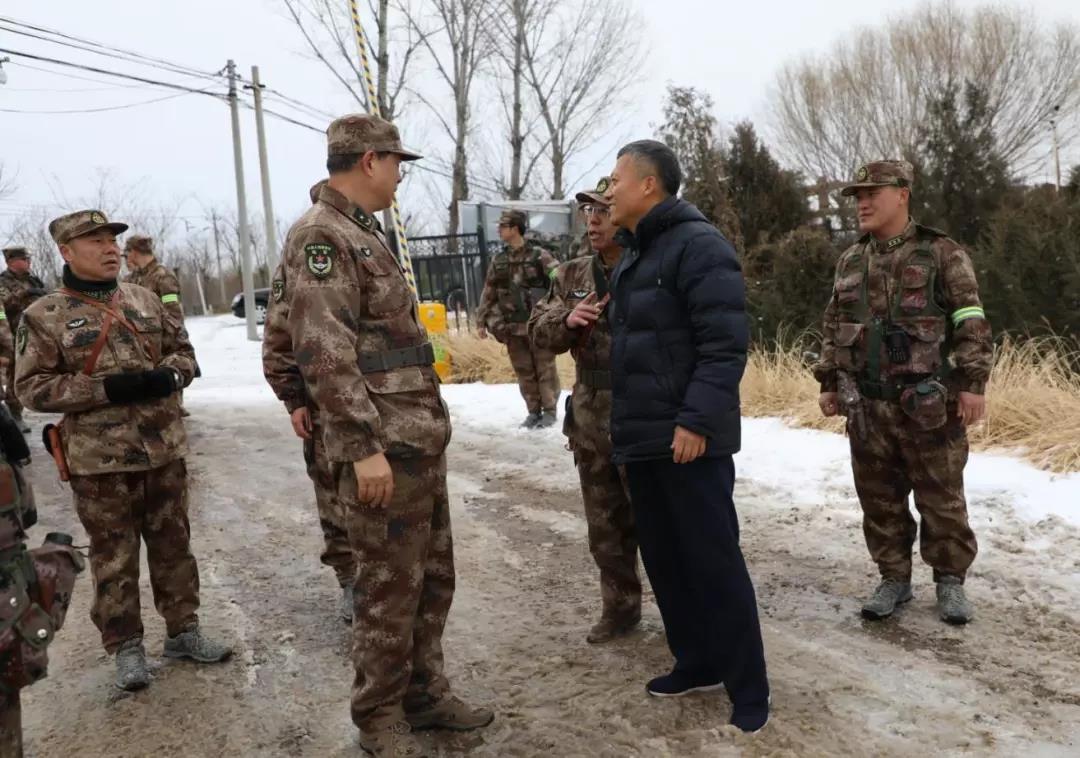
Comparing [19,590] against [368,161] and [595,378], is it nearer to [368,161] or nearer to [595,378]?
[368,161]

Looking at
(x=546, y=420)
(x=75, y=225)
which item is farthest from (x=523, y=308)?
(x=75, y=225)

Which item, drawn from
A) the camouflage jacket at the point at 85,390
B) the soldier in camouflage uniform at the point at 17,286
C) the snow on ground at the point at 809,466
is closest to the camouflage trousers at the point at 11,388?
A: the soldier in camouflage uniform at the point at 17,286

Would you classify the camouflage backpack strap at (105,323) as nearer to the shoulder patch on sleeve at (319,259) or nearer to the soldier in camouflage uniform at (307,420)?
the soldier in camouflage uniform at (307,420)

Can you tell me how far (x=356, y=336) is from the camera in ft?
8.77

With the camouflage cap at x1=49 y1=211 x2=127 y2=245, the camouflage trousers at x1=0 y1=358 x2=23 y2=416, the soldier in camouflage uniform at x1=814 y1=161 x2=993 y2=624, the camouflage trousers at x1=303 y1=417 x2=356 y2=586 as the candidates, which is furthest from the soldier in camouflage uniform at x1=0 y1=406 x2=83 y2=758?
the camouflage trousers at x1=0 y1=358 x2=23 y2=416

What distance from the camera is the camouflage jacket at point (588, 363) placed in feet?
12.1

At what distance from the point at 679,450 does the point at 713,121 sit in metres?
10.7

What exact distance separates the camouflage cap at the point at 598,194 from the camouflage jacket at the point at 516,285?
4579 mm

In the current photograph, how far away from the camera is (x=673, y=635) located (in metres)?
3.28

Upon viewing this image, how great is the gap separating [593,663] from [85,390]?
7.79 feet

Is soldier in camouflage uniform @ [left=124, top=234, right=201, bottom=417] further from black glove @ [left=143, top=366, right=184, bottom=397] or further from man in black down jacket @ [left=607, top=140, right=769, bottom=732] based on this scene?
man in black down jacket @ [left=607, top=140, right=769, bottom=732]

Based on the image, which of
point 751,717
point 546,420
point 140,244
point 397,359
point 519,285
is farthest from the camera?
point 546,420

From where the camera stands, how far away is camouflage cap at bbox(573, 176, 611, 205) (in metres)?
3.53

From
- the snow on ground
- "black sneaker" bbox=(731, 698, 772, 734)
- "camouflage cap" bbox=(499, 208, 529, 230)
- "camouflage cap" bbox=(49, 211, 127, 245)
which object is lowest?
"black sneaker" bbox=(731, 698, 772, 734)
